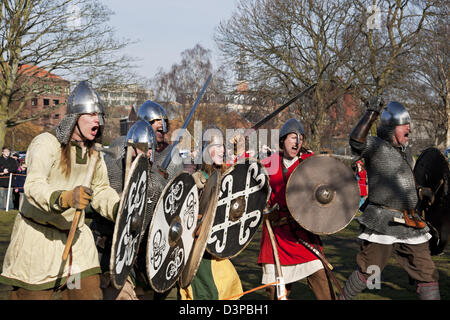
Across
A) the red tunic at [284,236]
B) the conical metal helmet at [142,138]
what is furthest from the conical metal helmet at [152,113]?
the red tunic at [284,236]

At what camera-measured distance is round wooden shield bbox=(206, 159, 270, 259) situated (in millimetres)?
4180

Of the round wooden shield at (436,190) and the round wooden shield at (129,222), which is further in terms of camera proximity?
the round wooden shield at (436,190)

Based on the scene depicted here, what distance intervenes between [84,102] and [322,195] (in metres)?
1.84

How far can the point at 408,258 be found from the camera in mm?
4340

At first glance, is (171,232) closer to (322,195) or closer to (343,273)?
(322,195)

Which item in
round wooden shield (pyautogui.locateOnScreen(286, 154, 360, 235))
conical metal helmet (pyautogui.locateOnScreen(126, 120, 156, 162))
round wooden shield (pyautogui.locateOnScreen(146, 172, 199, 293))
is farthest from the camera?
conical metal helmet (pyautogui.locateOnScreen(126, 120, 156, 162))

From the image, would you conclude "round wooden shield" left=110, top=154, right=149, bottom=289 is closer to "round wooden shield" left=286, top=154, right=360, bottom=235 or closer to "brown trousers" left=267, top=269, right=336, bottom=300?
"round wooden shield" left=286, top=154, right=360, bottom=235

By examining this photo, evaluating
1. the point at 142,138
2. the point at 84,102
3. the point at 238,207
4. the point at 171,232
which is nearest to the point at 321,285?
the point at 238,207

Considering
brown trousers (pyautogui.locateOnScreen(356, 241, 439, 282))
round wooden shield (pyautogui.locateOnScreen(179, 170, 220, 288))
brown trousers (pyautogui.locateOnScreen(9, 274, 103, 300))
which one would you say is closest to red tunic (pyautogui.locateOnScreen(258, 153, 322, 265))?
brown trousers (pyautogui.locateOnScreen(356, 241, 439, 282))

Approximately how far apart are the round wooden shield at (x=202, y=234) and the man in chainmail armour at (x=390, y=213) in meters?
1.11

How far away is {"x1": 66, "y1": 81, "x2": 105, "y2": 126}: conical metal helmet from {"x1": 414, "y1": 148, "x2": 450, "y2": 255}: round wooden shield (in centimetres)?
269

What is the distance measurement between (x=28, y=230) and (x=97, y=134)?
71 centimetres

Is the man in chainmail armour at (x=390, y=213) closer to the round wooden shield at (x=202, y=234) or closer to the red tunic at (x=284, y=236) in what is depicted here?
the red tunic at (x=284, y=236)

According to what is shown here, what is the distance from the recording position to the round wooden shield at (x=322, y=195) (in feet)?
13.6
